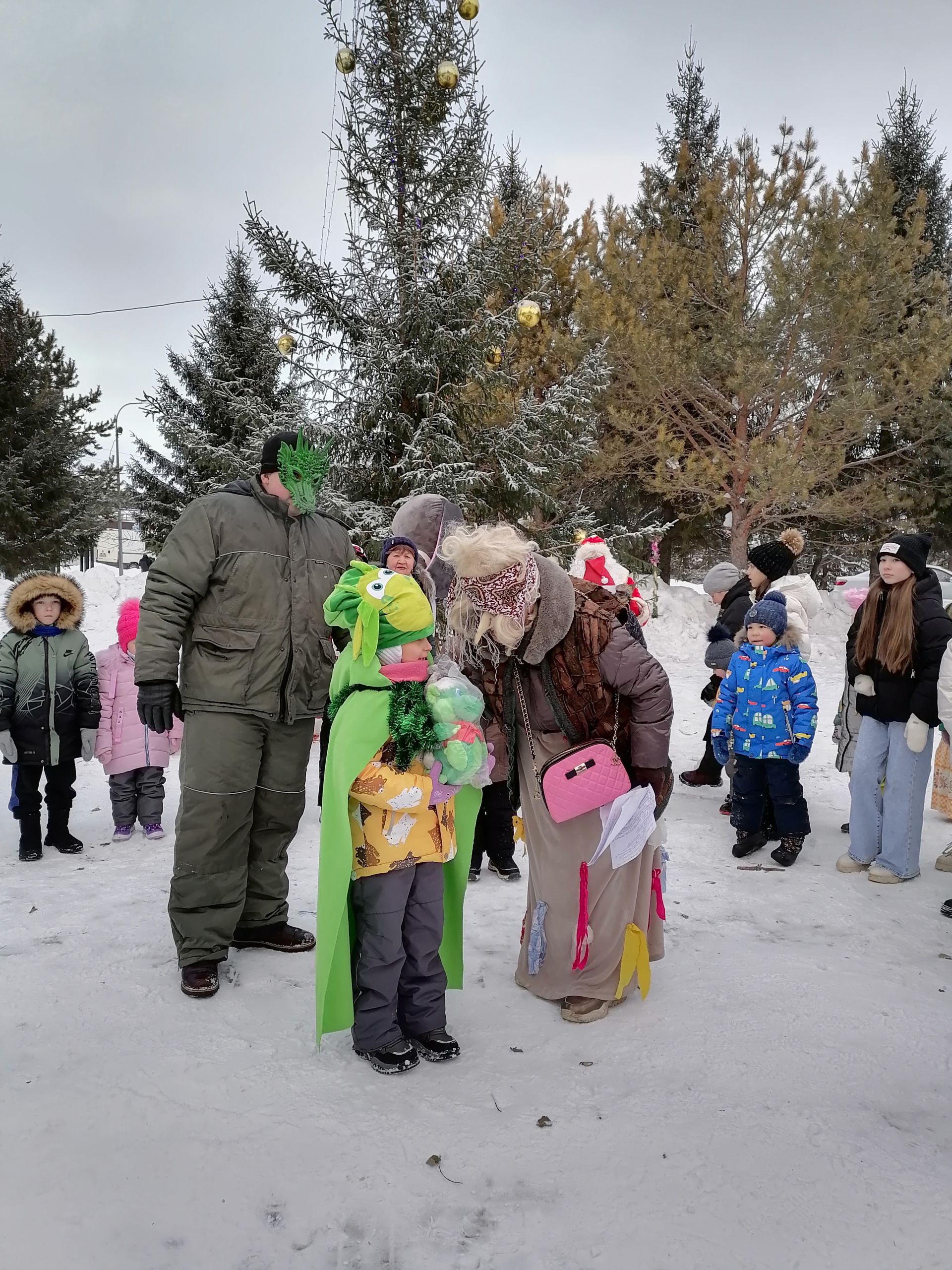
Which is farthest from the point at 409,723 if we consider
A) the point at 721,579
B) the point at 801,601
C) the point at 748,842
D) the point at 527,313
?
the point at 527,313

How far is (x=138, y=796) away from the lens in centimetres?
559

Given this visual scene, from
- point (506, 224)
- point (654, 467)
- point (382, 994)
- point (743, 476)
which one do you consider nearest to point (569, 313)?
point (654, 467)

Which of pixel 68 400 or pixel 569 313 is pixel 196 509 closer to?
pixel 569 313

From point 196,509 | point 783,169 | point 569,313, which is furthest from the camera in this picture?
point 569,313

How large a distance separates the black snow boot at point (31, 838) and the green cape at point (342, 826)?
3.09 meters

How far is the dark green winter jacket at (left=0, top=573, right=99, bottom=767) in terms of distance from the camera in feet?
16.7

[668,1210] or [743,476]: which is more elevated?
[743,476]

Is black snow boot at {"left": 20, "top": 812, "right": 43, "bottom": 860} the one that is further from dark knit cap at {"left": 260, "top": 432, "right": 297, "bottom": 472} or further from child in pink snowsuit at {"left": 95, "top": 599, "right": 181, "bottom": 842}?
dark knit cap at {"left": 260, "top": 432, "right": 297, "bottom": 472}

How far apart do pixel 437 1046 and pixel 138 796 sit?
3.54 m

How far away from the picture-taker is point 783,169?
14.2 meters

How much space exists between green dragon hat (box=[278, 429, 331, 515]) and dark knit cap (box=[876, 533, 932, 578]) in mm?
3226

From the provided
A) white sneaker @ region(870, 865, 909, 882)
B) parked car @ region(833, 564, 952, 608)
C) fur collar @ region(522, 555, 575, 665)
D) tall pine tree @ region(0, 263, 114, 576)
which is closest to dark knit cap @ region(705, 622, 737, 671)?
white sneaker @ region(870, 865, 909, 882)

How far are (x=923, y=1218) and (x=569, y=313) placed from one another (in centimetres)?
1543

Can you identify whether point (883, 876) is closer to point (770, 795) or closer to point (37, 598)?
point (770, 795)
